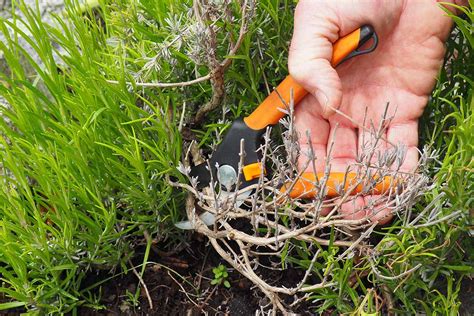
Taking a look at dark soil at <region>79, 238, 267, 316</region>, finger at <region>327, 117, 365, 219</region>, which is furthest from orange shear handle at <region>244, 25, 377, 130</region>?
dark soil at <region>79, 238, 267, 316</region>

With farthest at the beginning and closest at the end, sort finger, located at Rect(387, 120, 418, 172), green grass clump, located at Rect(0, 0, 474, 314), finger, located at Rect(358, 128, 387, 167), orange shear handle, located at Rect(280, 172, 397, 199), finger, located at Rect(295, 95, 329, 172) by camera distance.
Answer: finger, located at Rect(295, 95, 329, 172)
finger, located at Rect(387, 120, 418, 172)
green grass clump, located at Rect(0, 0, 474, 314)
orange shear handle, located at Rect(280, 172, 397, 199)
finger, located at Rect(358, 128, 387, 167)

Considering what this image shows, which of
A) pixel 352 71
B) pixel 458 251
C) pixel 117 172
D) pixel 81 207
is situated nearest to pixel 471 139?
pixel 458 251

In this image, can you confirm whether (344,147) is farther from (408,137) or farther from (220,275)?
(220,275)

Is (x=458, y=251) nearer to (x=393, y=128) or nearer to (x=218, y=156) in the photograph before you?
(x=393, y=128)

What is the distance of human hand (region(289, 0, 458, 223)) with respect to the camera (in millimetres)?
1480

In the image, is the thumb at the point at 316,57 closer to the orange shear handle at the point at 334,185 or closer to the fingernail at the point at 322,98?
the fingernail at the point at 322,98

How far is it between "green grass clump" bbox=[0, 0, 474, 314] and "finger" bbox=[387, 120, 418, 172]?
0.16 feet

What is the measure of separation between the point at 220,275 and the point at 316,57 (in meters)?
0.64

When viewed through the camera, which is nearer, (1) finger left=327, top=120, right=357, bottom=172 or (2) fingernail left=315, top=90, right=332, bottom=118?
(2) fingernail left=315, top=90, right=332, bottom=118

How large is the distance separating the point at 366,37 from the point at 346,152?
308 millimetres

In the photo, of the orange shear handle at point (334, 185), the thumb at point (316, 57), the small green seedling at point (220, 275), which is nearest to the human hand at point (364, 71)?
the thumb at point (316, 57)

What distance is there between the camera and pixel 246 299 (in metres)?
1.62

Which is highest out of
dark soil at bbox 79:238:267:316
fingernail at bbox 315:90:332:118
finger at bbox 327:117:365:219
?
fingernail at bbox 315:90:332:118

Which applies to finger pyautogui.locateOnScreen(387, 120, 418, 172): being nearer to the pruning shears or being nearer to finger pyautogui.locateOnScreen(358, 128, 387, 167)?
finger pyautogui.locateOnScreen(358, 128, 387, 167)
